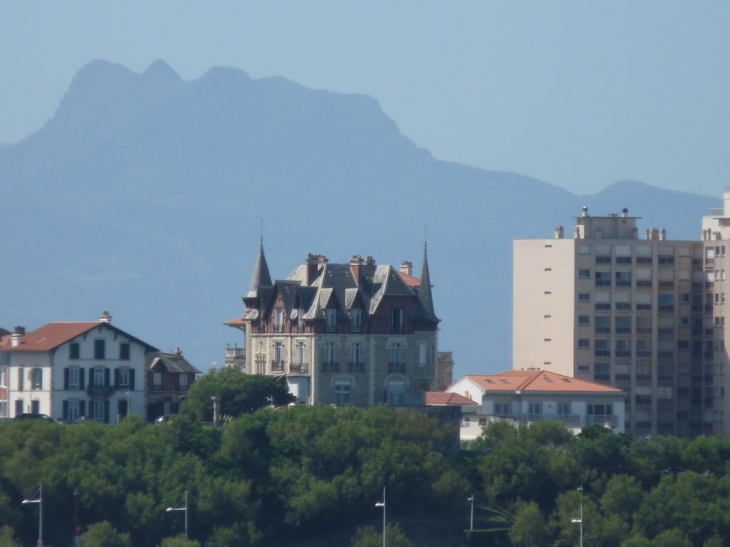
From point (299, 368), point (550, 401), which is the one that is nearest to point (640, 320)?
point (550, 401)

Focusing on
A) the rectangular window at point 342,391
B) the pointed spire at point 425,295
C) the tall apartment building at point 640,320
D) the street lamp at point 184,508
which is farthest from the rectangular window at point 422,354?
the tall apartment building at point 640,320

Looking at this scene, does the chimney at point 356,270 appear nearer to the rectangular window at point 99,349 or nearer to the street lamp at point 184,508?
the rectangular window at point 99,349

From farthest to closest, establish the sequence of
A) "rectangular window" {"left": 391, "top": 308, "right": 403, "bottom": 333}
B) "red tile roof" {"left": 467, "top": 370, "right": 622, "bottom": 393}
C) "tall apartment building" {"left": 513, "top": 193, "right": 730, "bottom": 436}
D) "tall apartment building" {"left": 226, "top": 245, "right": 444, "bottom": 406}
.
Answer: "tall apartment building" {"left": 513, "top": 193, "right": 730, "bottom": 436} → "red tile roof" {"left": 467, "top": 370, "right": 622, "bottom": 393} → "rectangular window" {"left": 391, "top": 308, "right": 403, "bottom": 333} → "tall apartment building" {"left": 226, "top": 245, "right": 444, "bottom": 406}

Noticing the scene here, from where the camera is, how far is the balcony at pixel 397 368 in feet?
362

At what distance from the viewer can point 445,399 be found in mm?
124625

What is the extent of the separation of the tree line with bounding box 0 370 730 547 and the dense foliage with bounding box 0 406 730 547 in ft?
0.26

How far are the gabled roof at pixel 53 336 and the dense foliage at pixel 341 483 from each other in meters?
11.3

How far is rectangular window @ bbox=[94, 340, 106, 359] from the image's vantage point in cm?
10869

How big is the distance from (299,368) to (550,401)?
2832cm

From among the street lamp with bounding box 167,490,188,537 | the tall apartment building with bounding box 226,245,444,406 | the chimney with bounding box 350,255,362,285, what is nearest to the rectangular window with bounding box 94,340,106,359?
the tall apartment building with bounding box 226,245,444,406

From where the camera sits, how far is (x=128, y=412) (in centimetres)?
10875

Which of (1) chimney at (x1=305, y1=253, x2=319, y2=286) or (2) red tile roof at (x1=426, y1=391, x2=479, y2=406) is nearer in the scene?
(1) chimney at (x1=305, y1=253, x2=319, y2=286)

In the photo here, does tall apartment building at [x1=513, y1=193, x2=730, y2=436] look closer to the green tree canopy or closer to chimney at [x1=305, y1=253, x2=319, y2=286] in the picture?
chimney at [x1=305, y1=253, x2=319, y2=286]

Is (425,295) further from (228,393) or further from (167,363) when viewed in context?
(167,363)
